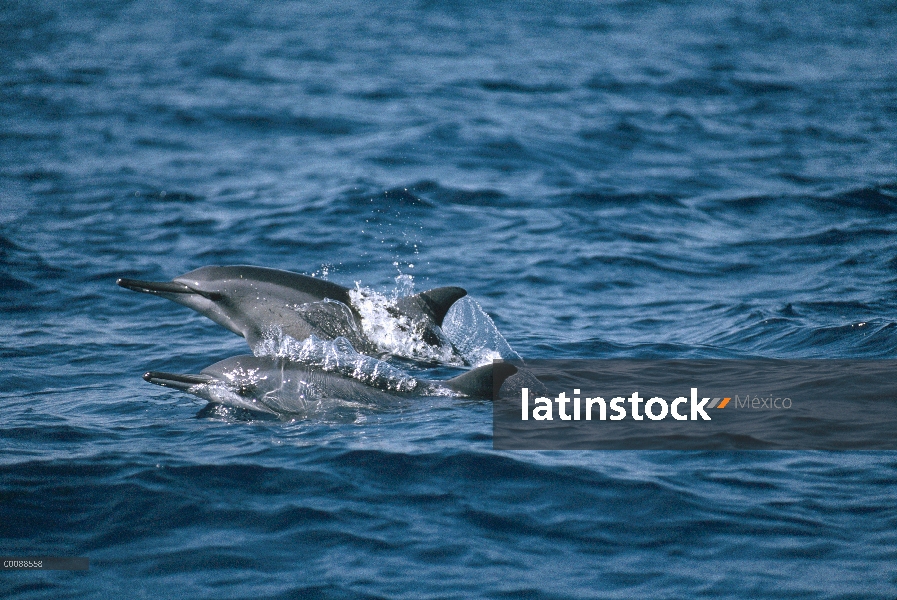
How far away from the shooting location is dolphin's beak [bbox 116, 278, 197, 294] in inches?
394

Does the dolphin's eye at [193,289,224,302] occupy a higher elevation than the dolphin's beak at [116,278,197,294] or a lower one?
lower

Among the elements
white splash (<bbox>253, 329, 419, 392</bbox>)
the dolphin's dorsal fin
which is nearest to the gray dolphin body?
the dolphin's dorsal fin

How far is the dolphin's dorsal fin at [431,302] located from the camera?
10.0 metres

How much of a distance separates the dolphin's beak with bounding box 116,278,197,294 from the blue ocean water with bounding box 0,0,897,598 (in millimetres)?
874

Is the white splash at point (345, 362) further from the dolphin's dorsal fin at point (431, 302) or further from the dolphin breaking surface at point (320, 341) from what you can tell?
the dolphin's dorsal fin at point (431, 302)

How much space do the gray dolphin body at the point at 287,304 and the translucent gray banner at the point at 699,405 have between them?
3.75ft

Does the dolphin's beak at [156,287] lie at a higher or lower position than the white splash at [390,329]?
higher

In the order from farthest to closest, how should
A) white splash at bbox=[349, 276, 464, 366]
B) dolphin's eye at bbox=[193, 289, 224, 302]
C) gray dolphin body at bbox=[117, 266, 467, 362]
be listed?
dolphin's eye at bbox=[193, 289, 224, 302], white splash at bbox=[349, 276, 464, 366], gray dolphin body at bbox=[117, 266, 467, 362]

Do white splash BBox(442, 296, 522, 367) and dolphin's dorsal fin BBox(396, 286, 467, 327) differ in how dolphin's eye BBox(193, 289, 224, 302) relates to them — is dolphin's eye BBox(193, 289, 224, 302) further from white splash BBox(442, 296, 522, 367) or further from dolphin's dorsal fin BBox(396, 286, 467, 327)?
white splash BBox(442, 296, 522, 367)

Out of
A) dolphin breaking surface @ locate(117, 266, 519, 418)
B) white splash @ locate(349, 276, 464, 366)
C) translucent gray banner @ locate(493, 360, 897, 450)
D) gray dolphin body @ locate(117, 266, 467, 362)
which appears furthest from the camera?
white splash @ locate(349, 276, 464, 366)

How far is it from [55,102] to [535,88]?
11.3 meters

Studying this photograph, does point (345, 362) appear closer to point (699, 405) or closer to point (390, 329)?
A: point (390, 329)

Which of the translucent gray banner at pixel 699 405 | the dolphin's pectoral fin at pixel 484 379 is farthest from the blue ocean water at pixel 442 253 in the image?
the translucent gray banner at pixel 699 405

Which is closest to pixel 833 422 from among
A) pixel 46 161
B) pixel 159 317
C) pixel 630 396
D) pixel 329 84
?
pixel 630 396
